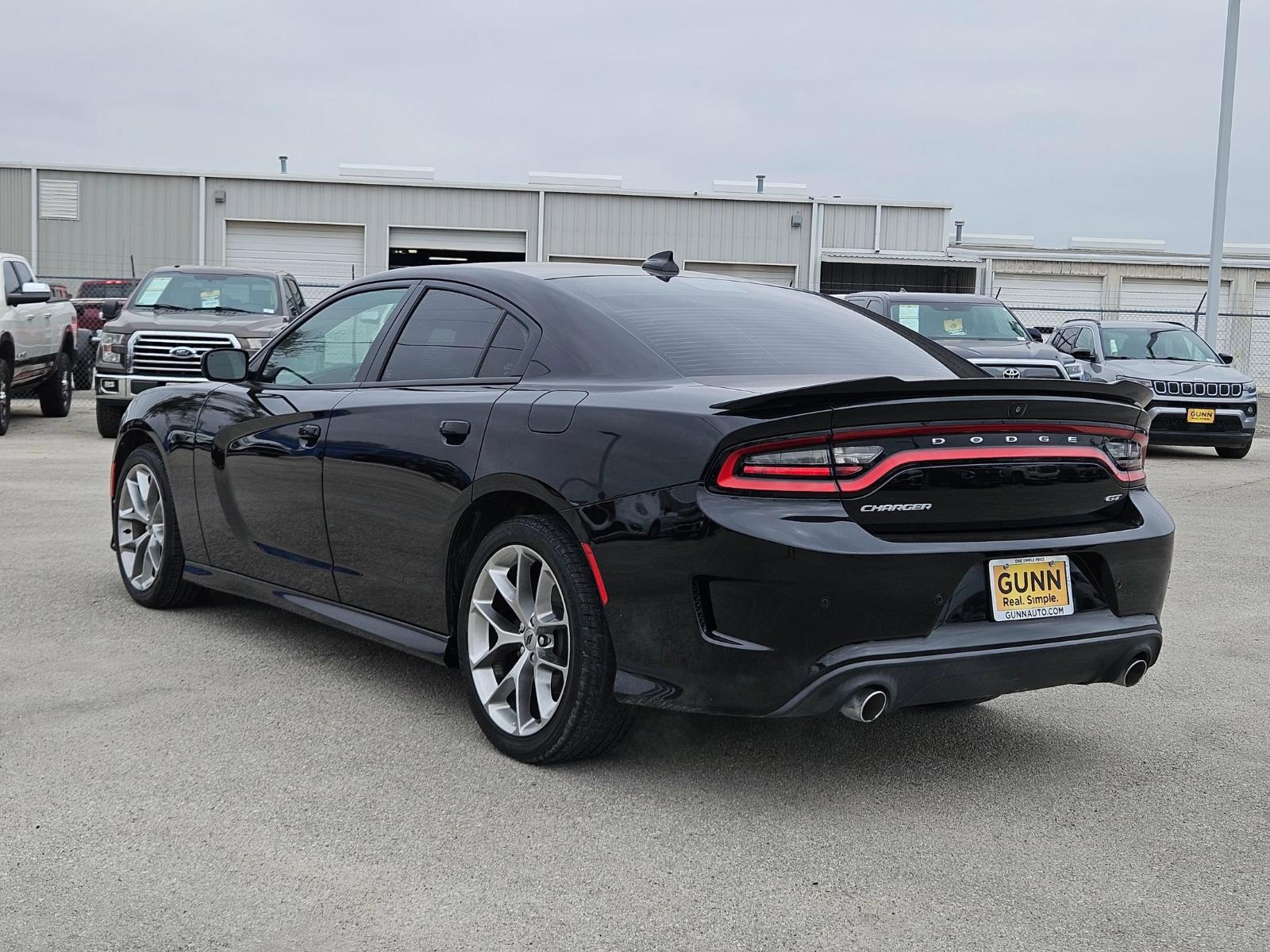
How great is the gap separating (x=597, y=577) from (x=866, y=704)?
2.58 feet

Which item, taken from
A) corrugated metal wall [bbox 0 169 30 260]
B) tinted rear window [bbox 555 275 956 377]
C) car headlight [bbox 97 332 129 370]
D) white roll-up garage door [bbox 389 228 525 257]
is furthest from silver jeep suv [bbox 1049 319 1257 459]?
corrugated metal wall [bbox 0 169 30 260]

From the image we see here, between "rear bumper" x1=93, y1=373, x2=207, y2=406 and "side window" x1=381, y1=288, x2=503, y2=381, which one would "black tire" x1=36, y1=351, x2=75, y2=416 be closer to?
"rear bumper" x1=93, y1=373, x2=207, y2=406

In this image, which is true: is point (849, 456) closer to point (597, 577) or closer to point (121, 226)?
point (597, 577)

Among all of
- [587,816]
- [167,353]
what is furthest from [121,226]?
[587,816]

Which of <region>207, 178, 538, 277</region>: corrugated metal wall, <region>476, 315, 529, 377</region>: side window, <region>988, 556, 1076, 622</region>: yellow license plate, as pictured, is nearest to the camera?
<region>988, 556, 1076, 622</region>: yellow license plate

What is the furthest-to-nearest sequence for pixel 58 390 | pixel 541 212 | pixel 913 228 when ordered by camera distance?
pixel 913 228 → pixel 541 212 → pixel 58 390

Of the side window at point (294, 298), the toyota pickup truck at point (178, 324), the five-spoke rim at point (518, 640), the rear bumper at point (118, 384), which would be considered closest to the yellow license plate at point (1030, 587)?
the five-spoke rim at point (518, 640)

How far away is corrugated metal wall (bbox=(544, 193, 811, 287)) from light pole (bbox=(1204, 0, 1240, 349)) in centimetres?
1372

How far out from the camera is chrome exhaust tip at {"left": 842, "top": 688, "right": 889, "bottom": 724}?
361cm

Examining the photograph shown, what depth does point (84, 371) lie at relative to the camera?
2366 centimetres

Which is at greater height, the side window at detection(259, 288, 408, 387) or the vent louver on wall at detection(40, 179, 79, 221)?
the vent louver on wall at detection(40, 179, 79, 221)

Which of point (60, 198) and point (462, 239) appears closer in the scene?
point (60, 198)

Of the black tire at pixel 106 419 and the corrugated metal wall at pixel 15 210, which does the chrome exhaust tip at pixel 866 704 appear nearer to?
the black tire at pixel 106 419

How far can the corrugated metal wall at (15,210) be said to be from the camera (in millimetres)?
35312
